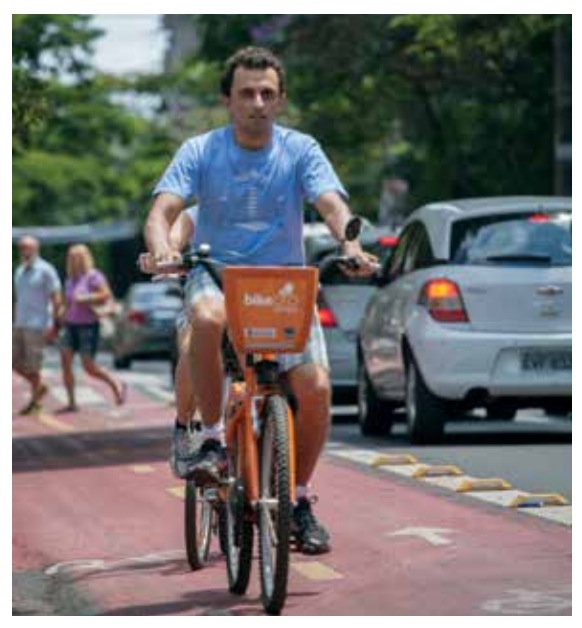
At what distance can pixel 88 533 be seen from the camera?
1075 cm

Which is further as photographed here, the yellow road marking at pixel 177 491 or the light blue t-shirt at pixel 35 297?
the light blue t-shirt at pixel 35 297

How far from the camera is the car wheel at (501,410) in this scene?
1590 cm

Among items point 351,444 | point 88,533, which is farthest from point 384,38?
point 88,533

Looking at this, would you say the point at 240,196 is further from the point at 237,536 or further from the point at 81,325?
the point at 81,325

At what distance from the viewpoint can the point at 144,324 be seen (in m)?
38.8

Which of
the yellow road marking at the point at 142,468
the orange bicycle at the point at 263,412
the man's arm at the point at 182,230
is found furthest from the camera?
the yellow road marking at the point at 142,468

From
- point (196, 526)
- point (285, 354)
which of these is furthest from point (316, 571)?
point (285, 354)

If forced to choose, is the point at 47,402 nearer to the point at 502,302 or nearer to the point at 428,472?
the point at 502,302

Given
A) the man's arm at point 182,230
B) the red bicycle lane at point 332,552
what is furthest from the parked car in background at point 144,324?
the man's arm at point 182,230

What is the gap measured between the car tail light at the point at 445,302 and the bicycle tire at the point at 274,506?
751 centimetres

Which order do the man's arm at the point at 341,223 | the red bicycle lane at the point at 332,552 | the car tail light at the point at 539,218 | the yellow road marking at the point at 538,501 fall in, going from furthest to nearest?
the car tail light at the point at 539,218 < the yellow road marking at the point at 538,501 < the man's arm at the point at 341,223 < the red bicycle lane at the point at 332,552

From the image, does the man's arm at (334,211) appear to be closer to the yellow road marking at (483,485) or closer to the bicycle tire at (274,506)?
the bicycle tire at (274,506)

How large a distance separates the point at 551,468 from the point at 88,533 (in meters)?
3.55

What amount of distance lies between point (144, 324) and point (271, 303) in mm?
31027
